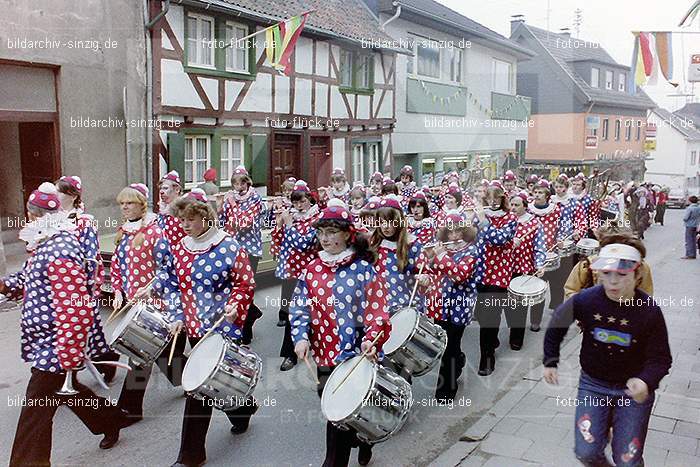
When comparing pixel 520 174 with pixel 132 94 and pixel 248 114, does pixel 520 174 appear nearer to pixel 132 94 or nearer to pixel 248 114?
pixel 248 114

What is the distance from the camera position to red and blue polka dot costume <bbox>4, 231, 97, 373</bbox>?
14.6 ft

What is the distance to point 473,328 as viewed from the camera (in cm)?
893

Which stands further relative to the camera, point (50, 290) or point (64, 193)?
point (64, 193)

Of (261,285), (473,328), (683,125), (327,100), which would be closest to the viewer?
(473,328)

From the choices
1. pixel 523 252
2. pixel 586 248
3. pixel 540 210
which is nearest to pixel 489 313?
pixel 523 252

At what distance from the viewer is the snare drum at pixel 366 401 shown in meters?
4.04

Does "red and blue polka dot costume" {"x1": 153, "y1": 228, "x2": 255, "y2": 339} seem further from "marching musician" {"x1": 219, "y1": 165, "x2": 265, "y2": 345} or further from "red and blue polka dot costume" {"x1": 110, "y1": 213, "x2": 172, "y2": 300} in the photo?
"marching musician" {"x1": 219, "y1": 165, "x2": 265, "y2": 345}

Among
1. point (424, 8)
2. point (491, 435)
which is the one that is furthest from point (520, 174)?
point (491, 435)

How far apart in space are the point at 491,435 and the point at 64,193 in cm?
407

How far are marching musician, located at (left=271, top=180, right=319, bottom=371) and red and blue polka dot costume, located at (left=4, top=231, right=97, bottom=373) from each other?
3.16 metres

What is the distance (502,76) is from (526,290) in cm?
2514

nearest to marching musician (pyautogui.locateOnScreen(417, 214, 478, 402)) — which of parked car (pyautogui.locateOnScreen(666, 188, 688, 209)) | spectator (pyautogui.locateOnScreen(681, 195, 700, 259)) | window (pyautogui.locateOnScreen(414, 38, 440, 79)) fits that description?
spectator (pyautogui.locateOnScreen(681, 195, 700, 259))

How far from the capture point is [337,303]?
14.7 feet

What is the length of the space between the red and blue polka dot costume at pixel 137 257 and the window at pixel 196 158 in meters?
8.71
